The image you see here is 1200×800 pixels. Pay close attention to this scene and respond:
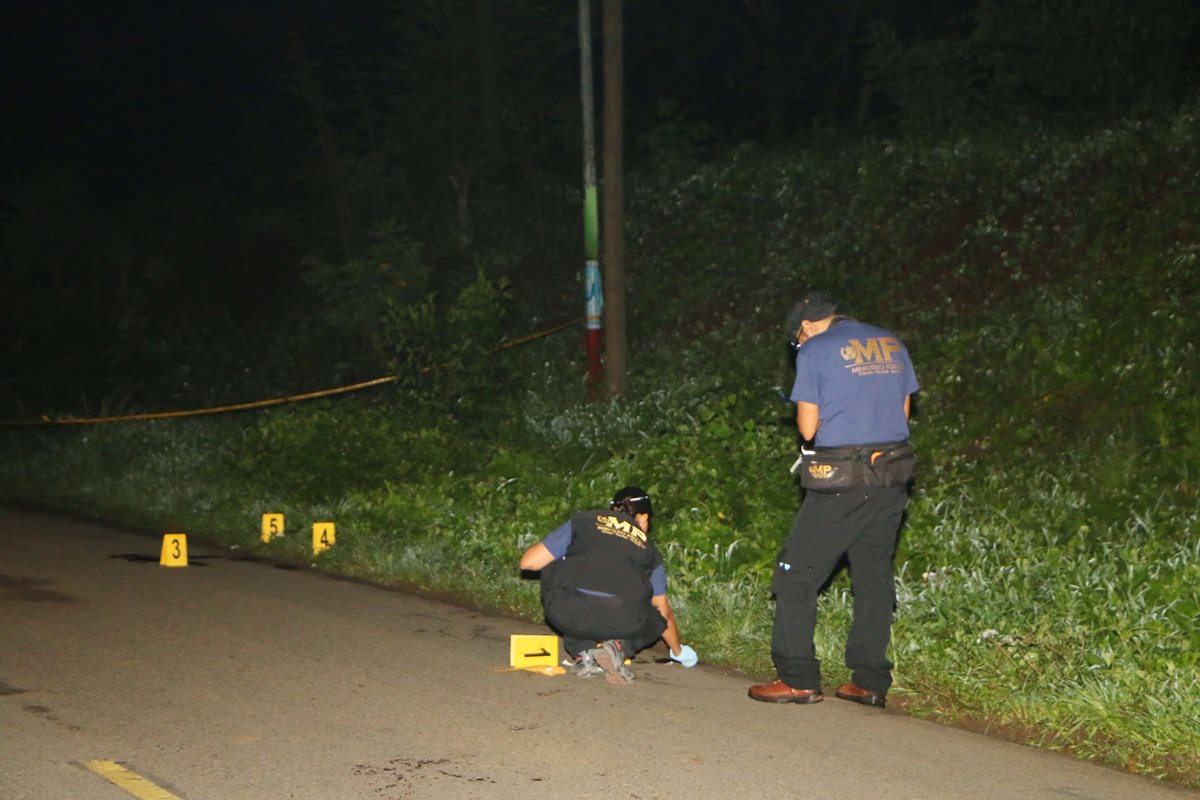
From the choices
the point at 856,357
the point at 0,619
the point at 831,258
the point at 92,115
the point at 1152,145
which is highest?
the point at 92,115

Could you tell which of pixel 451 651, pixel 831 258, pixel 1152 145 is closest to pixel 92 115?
pixel 831 258

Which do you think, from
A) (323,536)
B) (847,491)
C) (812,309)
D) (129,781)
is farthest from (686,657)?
(323,536)

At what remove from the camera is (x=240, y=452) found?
15906 millimetres

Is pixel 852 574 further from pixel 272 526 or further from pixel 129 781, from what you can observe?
pixel 272 526

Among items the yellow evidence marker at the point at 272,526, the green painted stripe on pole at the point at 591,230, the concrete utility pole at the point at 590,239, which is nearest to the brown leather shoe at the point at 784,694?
the yellow evidence marker at the point at 272,526

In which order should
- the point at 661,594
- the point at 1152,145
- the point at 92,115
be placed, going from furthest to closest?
the point at 92,115 < the point at 1152,145 < the point at 661,594

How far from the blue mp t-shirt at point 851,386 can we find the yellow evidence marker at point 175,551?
619 centimetres

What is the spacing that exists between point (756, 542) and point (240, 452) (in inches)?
286

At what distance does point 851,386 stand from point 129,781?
3538mm

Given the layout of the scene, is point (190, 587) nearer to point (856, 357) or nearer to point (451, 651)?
point (451, 651)

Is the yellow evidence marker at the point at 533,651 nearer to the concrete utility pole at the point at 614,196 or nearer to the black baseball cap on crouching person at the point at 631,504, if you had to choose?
the black baseball cap on crouching person at the point at 631,504

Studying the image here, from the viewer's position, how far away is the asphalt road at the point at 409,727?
582cm

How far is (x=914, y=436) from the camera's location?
13.7 metres

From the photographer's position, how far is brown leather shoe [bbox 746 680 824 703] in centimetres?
703
